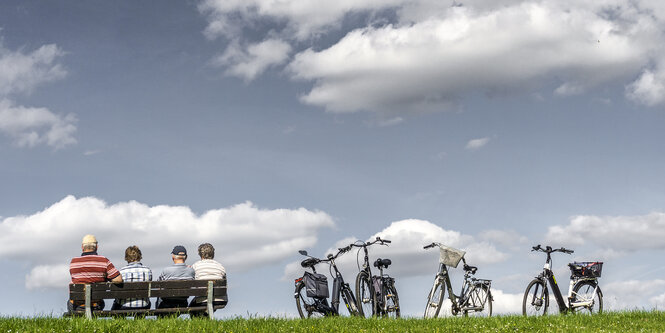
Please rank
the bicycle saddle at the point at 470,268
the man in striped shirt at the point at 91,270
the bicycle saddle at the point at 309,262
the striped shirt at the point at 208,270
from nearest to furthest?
the man in striped shirt at the point at 91,270 → the striped shirt at the point at 208,270 → the bicycle saddle at the point at 309,262 → the bicycle saddle at the point at 470,268

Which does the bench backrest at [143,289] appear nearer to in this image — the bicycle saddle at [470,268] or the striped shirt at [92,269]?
the striped shirt at [92,269]

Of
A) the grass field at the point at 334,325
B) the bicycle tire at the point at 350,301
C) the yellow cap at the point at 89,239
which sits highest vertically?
the yellow cap at the point at 89,239

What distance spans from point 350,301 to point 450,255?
2.23m

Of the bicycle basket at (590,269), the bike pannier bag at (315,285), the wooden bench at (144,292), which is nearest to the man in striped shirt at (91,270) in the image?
the wooden bench at (144,292)

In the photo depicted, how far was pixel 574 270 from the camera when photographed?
636 inches

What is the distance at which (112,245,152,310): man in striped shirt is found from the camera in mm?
12883

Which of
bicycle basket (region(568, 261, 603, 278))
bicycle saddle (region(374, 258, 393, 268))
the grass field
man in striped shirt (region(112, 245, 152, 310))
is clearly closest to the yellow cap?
man in striped shirt (region(112, 245, 152, 310))

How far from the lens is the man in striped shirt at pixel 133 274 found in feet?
42.3

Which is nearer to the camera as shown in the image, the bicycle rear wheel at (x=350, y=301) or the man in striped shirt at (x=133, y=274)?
the man in striped shirt at (x=133, y=274)

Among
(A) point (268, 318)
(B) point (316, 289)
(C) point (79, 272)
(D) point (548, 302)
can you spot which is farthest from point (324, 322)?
(D) point (548, 302)

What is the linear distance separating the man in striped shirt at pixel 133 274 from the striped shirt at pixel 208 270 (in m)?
0.86

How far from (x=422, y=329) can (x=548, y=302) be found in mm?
5399

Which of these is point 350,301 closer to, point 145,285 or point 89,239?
point 145,285

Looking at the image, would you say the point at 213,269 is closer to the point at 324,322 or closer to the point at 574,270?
the point at 324,322
